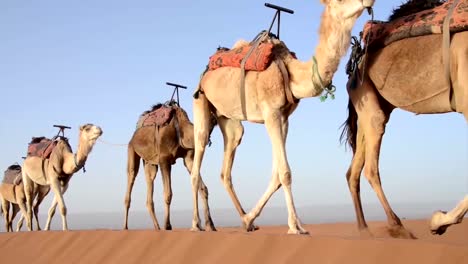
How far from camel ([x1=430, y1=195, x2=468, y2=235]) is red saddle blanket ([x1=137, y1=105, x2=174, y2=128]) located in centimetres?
663

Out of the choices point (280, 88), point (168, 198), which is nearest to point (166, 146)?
point (168, 198)

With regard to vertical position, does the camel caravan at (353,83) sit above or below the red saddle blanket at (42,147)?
above

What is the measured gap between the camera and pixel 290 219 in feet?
20.1

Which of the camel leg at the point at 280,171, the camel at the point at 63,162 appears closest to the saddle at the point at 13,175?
the camel at the point at 63,162

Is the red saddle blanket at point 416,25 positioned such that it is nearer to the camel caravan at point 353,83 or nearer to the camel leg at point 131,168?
the camel caravan at point 353,83

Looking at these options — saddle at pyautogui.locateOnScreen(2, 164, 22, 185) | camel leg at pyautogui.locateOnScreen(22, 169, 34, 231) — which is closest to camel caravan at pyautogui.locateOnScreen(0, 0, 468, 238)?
camel leg at pyautogui.locateOnScreen(22, 169, 34, 231)

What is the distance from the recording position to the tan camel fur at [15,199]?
16219 mm

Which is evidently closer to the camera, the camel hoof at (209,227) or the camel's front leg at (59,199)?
the camel hoof at (209,227)

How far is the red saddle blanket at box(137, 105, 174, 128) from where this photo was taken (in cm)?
1080

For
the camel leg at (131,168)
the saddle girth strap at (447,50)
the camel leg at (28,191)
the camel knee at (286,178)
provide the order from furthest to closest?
1. the camel leg at (28,191)
2. the camel leg at (131,168)
3. the camel knee at (286,178)
4. the saddle girth strap at (447,50)

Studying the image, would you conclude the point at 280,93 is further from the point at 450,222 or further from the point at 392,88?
the point at 450,222

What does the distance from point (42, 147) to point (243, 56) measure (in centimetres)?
925

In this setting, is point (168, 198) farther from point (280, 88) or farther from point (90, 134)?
point (280, 88)

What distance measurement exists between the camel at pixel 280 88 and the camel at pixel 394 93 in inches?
16.1
